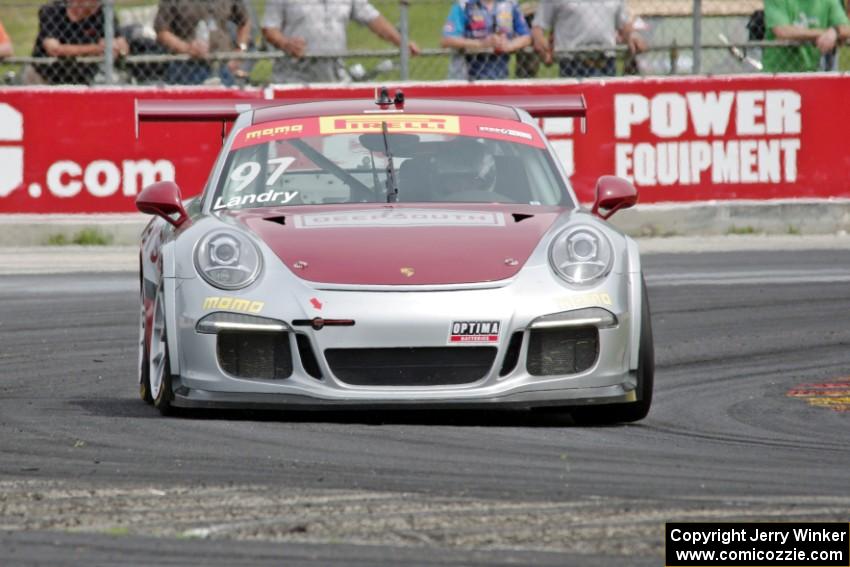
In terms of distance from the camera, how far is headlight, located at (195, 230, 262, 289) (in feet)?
22.5

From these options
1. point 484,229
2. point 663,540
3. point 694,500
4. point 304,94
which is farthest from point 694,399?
point 304,94

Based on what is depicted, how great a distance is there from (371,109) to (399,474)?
3.00m

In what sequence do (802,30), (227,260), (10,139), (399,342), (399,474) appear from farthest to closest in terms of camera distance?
(802,30) → (10,139) → (227,260) → (399,342) → (399,474)

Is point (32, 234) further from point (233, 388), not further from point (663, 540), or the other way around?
point (663, 540)

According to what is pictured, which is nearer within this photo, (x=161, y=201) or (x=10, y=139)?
(x=161, y=201)

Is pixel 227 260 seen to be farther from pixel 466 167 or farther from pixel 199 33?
pixel 199 33

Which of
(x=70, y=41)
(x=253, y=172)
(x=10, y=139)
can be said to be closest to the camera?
(x=253, y=172)

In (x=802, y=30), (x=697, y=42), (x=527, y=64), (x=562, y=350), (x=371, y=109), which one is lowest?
(x=562, y=350)

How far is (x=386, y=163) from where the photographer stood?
7.93 metres

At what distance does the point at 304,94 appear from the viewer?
15.1 meters

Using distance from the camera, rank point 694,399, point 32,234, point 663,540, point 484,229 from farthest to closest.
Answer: point 32,234 → point 694,399 → point 484,229 → point 663,540

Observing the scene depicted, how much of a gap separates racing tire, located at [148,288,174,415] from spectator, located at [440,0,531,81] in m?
8.58

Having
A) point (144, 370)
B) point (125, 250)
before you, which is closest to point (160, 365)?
point (144, 370)

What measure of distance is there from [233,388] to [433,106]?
2.14 m
